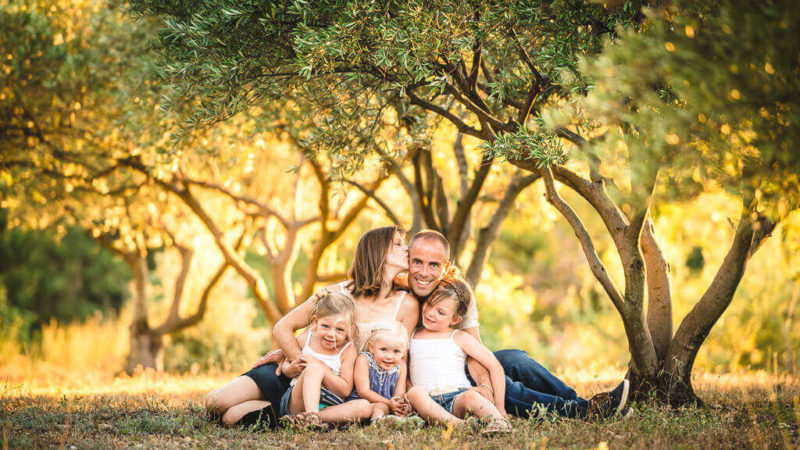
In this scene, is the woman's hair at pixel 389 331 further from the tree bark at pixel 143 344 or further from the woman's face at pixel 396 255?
the tree bark at pixel 143 344

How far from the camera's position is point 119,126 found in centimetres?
784

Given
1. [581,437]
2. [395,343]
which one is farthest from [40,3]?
[581,437]

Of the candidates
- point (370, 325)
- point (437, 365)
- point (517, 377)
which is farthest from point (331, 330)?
point (517, 377)

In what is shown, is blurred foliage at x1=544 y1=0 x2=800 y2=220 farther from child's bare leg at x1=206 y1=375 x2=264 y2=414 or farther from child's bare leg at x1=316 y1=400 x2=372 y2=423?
child's bare leg at x1=206 y1=375 x2=264 y2=414

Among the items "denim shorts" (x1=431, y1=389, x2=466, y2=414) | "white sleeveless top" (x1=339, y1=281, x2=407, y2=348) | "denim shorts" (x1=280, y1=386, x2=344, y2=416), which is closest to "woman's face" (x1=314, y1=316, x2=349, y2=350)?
"white sleeveless top" (x1=339, y1=281, x2=407, y2=348)

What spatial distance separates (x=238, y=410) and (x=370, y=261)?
1.52 metres

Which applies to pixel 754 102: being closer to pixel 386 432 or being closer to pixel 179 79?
pixel 386 432

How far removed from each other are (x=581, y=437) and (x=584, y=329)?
11505mm

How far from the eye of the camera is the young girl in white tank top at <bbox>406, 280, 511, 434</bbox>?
4355 millimetres

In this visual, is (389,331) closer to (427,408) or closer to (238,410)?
(427,408)

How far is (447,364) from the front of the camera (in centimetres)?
469

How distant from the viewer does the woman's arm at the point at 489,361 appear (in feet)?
15.1

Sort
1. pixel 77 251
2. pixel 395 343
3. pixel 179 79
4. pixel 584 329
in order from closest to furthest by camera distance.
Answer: pixel 395 343, pixel 179 79, pixel 584 329, pixel 77 251

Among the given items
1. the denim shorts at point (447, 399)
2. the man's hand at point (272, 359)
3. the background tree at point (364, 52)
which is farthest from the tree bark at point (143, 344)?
the denim shorts at point (447, 399)
